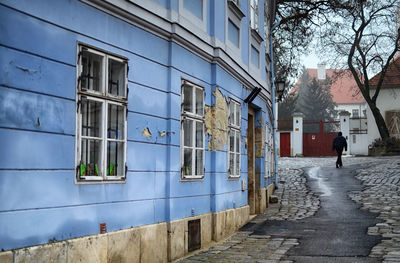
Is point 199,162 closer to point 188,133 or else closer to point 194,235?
point 188,133

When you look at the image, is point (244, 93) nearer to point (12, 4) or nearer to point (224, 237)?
point (224, 237)

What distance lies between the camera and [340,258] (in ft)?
25.8

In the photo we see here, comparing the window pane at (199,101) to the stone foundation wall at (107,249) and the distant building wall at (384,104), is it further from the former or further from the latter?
the distant building wall at (384,104)

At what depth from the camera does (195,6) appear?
30.2ft

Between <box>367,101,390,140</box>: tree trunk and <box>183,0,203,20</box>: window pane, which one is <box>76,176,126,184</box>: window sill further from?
<box>367,101,390,140</box>: tree trunk

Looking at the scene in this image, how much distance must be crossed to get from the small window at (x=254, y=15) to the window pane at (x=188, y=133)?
5.35 m

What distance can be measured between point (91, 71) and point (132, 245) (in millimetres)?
2242

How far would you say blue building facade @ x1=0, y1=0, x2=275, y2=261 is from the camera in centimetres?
497

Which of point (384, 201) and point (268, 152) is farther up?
point (268, 152)

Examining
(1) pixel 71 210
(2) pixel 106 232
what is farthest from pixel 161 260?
(1) pixel 71 210

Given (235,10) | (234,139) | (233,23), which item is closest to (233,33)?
(233,23)

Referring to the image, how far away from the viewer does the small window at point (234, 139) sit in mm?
10922

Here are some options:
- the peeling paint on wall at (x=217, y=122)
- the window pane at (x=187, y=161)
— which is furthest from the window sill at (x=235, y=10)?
the window pane at (x=187, y=161)

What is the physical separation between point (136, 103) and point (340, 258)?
385 centimetres
